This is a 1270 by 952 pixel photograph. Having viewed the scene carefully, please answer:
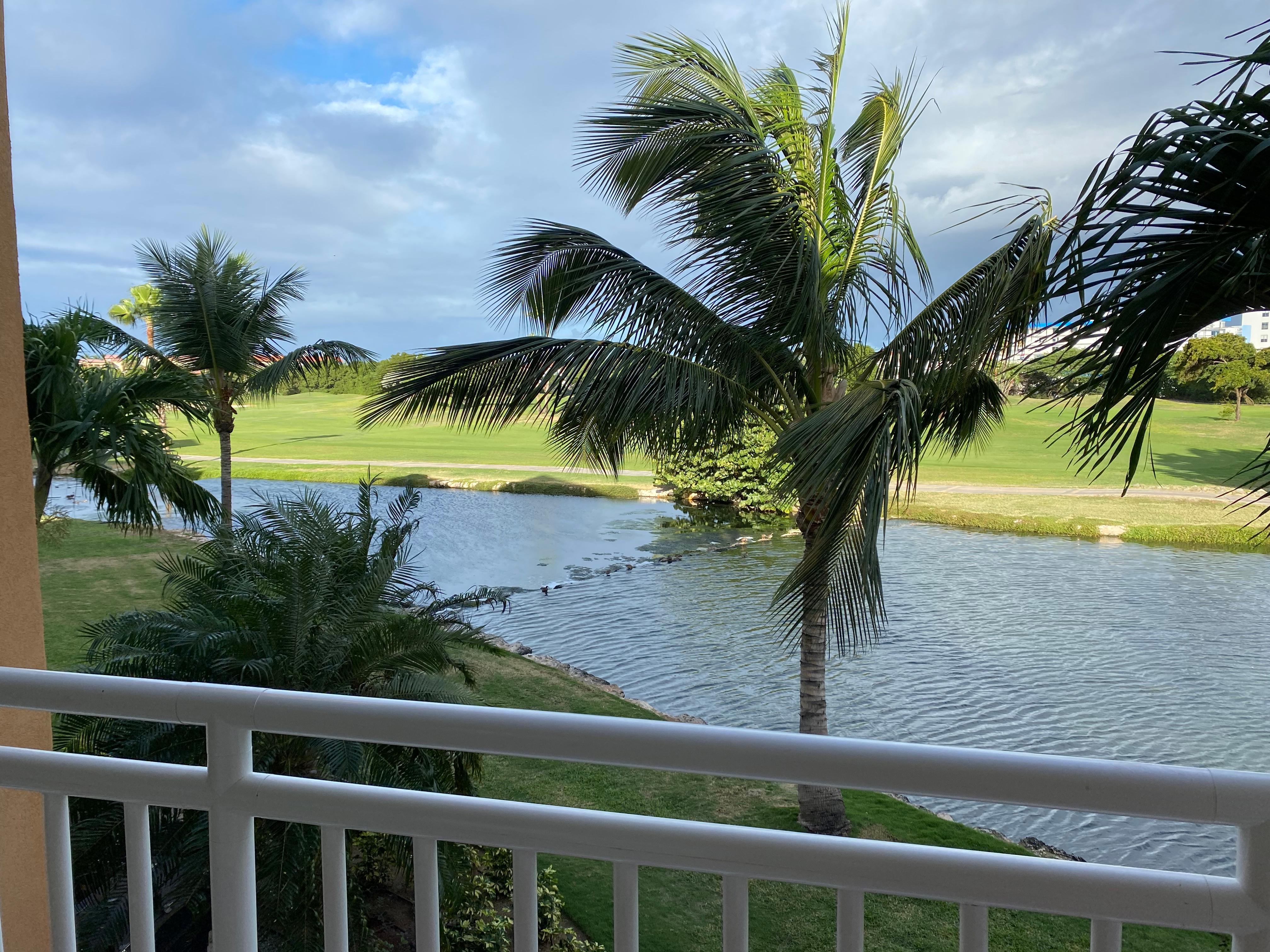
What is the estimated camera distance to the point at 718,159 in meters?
6.29

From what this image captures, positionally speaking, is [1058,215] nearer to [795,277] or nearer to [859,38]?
[795,277]

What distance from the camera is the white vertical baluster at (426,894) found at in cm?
90

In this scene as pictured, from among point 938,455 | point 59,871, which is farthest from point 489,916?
point 938,455

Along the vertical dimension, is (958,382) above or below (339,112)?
below

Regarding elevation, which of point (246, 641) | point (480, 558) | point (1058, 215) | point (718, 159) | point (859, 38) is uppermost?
point (859, 38)

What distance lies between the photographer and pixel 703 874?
96.7 inches

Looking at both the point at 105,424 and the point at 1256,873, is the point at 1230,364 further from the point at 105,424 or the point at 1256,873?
the point at 1256,873

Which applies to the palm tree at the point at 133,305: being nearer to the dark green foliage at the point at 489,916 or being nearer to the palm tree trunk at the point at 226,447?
the palm tree trunk at the point at 226,447

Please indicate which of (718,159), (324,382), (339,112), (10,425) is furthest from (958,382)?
(339,112)

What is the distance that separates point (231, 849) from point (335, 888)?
13 centimetres

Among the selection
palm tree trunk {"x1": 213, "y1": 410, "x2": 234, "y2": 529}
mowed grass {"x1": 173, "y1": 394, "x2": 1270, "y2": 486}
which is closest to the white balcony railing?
mowed grass {"x1": 173, "y1": 394, "x2": 1270, "y2": 486}

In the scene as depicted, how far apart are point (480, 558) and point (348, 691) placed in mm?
15582

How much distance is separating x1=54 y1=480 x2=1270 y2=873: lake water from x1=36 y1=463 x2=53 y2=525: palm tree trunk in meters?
1.88

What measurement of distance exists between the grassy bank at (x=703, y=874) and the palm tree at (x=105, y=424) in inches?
132
